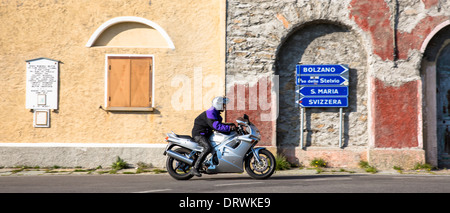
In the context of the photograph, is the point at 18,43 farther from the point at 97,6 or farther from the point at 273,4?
the point at 273,4

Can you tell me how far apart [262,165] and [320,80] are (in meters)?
3.34

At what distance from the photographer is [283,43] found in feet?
37.6

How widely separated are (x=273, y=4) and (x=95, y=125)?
16.1 ft

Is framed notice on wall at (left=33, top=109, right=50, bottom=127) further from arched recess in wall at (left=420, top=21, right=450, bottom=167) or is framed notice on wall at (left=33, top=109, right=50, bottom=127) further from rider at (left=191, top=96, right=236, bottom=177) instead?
arched recess in wall at (left=420, top=21, right=450, bottom=167)

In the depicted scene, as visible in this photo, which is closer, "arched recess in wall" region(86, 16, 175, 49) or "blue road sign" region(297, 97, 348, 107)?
"blue road sign" region(297, 97, 348, 107)

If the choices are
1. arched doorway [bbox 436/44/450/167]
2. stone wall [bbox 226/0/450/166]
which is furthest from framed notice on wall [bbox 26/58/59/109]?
arched doorway [bbox 436/44/450/167]

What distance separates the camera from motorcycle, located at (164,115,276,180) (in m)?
8.87

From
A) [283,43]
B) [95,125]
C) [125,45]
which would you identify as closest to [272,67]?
[283,43]

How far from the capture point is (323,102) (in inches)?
450

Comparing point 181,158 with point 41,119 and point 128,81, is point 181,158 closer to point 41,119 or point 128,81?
point 128,81

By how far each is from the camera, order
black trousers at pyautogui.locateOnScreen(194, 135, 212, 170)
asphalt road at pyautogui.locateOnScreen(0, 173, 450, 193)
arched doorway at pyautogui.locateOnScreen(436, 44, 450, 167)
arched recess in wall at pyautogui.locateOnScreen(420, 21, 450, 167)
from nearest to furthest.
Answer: asphalt road at pyautogui.locateOnScreen(0, 173, 450, 193), black trousers at pyautogui.locateOnScreen(194, 135, 212, 170), arched recess in wall at pyautogui.locateOnScreen(420, 21, 450, 167), arched doorway at pyautogui.locateOnScreen(436, 44, 450, 167)

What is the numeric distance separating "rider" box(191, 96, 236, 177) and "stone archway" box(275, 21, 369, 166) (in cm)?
286

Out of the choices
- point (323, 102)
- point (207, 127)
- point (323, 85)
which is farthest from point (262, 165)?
point (323, 85)

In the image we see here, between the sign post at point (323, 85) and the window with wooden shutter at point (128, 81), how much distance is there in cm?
348
